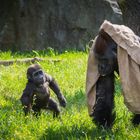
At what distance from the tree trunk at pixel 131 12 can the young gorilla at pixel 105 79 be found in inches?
93.2

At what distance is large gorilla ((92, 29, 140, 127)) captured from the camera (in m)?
4.63

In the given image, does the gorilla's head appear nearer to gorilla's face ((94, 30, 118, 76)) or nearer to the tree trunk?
gorilla's face ((94, 30, 118, 76))

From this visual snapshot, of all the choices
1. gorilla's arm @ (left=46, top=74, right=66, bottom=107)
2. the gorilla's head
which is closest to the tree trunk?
gorilla's arm @ (left=46, top=74, right=66, bottom=107)

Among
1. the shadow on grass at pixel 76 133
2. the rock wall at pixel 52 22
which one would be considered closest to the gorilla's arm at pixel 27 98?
the shadow on grass at pixel 76 133

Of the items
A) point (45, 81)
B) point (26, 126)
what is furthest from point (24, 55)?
point (26, 126)

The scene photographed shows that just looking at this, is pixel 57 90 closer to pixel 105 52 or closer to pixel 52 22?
pixel 105 52

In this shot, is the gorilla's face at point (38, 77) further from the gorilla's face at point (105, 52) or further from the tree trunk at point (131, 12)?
the tree trunk at point (131, 12)

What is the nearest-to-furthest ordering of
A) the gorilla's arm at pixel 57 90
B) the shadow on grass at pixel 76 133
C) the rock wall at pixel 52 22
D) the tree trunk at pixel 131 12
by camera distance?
the shadow on grass at pixel 76 133 → the gorilla's arm at pixel 57 90 → the tree trunk at pixel 131 12 → the rock wall at pixel 52 22

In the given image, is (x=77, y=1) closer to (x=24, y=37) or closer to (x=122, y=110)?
(x=24, y=37)

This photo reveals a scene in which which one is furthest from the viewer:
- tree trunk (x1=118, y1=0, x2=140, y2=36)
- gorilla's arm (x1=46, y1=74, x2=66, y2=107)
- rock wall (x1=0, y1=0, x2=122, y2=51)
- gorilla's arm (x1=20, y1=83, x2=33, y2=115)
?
rock wall (x1=0, y1=0, x2=122, y2=51)

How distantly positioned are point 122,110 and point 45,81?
87 centimetres

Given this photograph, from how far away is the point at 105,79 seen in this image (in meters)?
4.75

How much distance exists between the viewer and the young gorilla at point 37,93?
5285 millimetres

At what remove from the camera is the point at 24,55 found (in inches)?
401
